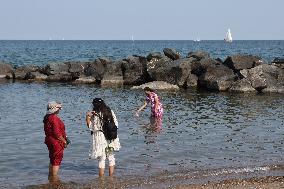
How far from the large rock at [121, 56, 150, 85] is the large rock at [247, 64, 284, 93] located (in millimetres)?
8853

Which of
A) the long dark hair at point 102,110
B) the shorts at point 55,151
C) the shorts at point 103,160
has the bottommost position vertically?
the shorts at point 103,160

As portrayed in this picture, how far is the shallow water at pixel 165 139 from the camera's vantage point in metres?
13.2

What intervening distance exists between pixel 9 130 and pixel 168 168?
800 centimetres

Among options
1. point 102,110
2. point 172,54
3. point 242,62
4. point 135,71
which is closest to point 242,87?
point 242,62

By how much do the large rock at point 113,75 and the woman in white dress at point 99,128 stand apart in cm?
2857

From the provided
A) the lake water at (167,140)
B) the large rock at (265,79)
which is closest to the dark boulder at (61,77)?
the lake water at (167,140)

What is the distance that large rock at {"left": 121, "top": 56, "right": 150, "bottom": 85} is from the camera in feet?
134

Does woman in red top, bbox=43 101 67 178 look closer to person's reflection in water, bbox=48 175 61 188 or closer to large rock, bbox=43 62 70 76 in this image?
Answer: person's reflection in water, bbox=48 175 61 188

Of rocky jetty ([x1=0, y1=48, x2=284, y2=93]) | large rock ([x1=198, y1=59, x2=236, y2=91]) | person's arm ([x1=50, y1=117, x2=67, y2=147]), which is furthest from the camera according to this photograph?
large rock ([x1=198, y1=59, x2=236, y2=91])

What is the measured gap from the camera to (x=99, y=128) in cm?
1166

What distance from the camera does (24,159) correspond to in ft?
47.5

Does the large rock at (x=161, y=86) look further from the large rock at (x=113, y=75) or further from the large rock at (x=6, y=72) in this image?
the large rock at (x=6, y=72)

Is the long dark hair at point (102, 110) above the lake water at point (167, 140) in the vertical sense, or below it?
above

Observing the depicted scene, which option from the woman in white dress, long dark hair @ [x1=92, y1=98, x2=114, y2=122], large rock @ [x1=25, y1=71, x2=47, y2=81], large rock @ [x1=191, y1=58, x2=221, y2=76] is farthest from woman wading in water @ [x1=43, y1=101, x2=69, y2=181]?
large rock @ [x1=25, y1=71, x2=47, y2=81]
